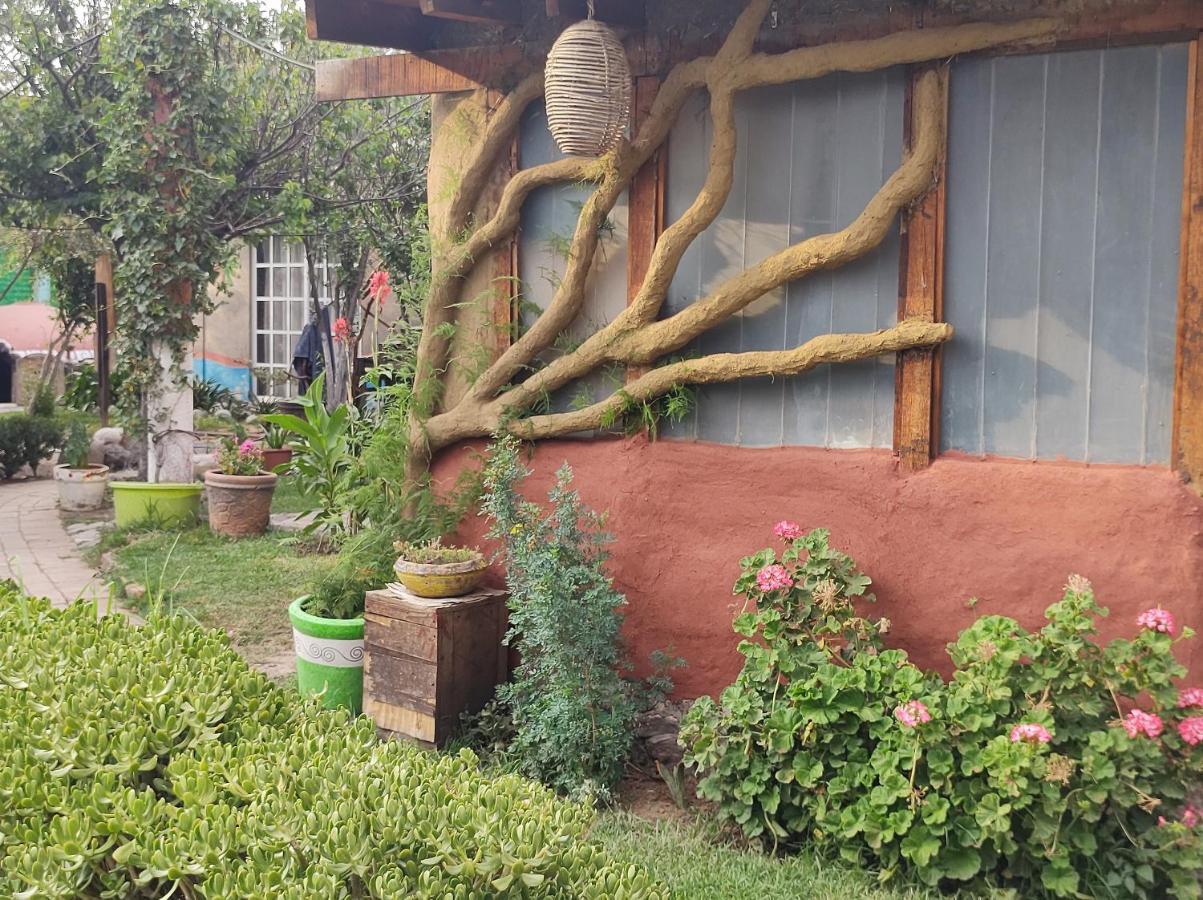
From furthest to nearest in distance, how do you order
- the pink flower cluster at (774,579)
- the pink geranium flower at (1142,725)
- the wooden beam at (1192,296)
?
the pink flower cluster at (774,579), the wooden beam at (1192,296), the pink geranium flower at (1142,725)

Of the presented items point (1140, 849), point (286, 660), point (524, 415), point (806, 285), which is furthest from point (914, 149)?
point (286, 660)

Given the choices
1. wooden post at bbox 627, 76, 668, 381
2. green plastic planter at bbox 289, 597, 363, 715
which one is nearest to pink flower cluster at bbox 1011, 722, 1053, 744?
wooden post at bbox 627, 76, 668, 381

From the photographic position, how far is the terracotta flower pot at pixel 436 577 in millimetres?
4504

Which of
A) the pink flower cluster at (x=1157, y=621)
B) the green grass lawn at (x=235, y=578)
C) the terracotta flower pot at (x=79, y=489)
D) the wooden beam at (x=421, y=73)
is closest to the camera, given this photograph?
the pink flower cluster at (x=1157, y=621)

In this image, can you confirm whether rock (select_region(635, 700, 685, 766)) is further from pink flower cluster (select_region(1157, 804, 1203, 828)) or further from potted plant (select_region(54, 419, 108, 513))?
potted plant (select_region(54, 419, 108, 513))

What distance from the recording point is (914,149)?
13.1ft

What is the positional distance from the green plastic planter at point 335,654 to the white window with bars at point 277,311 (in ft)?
37.7

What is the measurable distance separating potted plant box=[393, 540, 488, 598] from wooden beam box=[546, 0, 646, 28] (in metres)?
2.14

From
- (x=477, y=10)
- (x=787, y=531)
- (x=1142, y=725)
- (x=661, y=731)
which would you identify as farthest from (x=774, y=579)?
(x=477, y=10)

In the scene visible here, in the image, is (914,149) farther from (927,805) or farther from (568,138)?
(927,805)

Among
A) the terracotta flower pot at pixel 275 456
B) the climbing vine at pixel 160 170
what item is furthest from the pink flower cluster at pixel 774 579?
the terracotta flower pot at pixel 275 456

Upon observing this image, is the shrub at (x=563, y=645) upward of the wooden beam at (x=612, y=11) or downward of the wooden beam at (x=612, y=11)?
downward

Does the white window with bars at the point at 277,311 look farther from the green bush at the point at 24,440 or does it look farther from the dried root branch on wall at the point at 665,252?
the dried root branch on wall at the point at 665,252

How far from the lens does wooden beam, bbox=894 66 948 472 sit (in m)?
3.97
